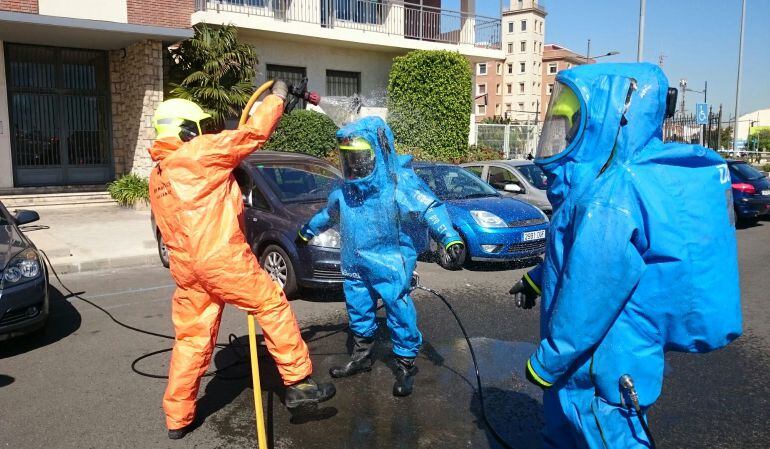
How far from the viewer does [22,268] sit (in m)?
5.13

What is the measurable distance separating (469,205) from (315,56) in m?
11.6

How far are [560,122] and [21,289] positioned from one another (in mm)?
4649

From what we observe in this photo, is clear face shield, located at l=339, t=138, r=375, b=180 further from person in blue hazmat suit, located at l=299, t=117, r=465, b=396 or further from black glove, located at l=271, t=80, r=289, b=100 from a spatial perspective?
black glove, located at l=271, t=80, r=289, b=100

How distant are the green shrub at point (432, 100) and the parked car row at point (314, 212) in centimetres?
1016

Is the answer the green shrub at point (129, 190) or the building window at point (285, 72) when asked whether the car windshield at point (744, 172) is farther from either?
the green shrub at point (129, 190)

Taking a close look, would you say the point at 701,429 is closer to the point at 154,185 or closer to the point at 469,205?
the point at 154,185

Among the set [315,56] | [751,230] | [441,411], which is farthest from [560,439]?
[315,56]

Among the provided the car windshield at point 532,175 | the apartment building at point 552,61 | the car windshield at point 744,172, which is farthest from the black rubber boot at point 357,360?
the apartment building at point 552,61

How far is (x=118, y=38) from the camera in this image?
47.5ft

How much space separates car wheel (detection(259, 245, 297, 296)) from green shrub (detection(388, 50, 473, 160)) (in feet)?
43.1

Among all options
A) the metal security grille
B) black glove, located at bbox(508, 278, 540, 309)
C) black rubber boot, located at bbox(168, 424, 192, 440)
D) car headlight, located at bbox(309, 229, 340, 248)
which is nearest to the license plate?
car headlight, located at bbox(309, 229, 340, 248)

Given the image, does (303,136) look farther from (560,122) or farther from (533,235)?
(560,122)

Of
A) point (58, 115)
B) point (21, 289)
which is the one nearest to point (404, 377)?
point (21, 289)

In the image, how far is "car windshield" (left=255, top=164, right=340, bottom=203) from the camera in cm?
735
